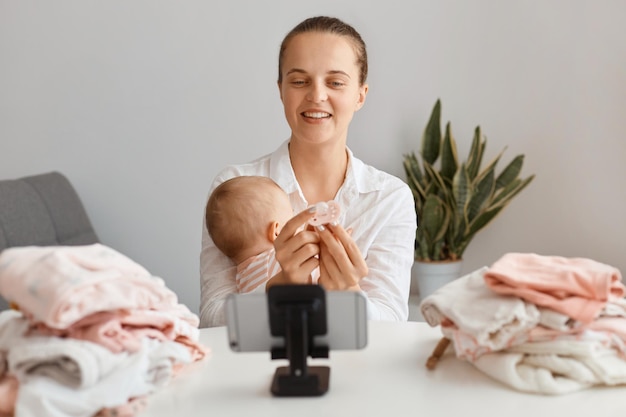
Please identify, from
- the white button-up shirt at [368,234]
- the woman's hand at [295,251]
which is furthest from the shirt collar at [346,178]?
the woman's hand at [295,251]

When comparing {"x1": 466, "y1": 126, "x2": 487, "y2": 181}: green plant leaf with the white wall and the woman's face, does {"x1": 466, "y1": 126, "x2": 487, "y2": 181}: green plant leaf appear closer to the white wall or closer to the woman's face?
the white wall

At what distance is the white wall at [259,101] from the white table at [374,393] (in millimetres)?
2182

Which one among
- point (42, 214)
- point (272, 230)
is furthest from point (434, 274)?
point (272, 230)

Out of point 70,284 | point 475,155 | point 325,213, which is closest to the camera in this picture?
point 70,284

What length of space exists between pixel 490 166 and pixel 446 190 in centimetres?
23

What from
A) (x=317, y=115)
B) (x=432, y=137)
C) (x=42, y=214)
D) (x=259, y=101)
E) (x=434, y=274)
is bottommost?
(x=434, y=274)

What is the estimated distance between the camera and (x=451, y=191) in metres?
3.66

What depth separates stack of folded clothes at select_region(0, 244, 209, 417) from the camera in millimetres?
Result: 1029

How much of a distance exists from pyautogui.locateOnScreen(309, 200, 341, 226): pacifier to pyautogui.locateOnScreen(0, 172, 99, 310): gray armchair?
1453 millimetres

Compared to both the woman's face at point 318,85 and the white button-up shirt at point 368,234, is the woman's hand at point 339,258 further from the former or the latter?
the woman's face at point 318,85

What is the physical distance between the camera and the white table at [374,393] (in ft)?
3.57

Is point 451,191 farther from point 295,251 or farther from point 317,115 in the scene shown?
point 295,251

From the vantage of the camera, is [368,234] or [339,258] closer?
[339,258]

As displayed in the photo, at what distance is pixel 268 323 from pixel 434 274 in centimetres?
259
